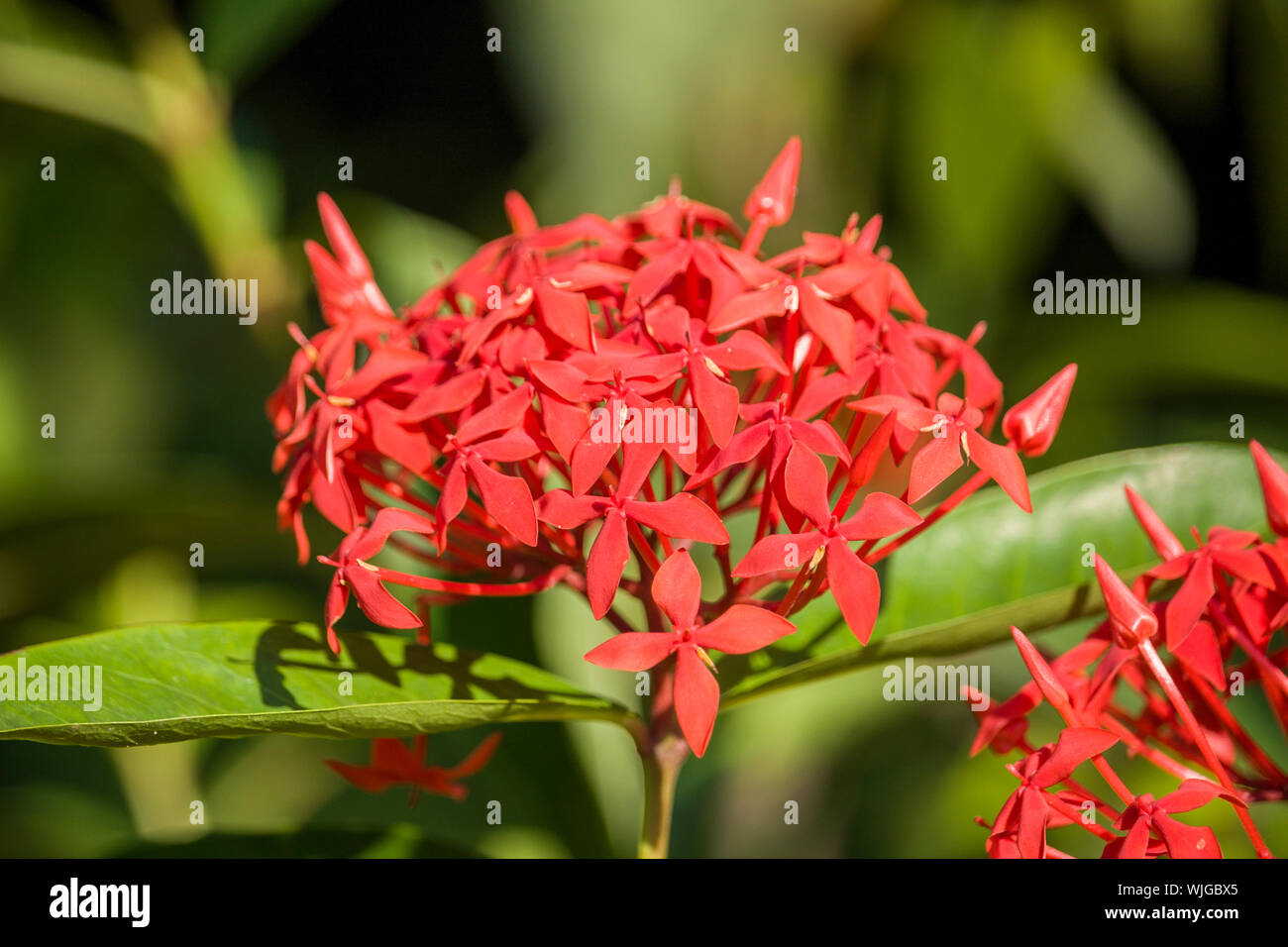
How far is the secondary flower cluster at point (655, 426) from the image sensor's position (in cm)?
82

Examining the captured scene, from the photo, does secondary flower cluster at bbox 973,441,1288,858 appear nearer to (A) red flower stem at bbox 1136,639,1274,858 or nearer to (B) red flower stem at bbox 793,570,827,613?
(A) red flower stem at bbox 1136,639,1274,858

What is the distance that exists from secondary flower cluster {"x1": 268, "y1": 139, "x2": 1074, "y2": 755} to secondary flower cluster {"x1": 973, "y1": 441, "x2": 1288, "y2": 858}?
0.14m

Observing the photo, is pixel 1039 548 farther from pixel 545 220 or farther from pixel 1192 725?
pixel 545 220

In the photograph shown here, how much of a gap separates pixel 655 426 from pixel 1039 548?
0.46 metres

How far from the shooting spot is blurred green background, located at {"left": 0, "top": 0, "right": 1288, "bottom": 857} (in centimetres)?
161

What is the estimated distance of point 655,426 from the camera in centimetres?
84

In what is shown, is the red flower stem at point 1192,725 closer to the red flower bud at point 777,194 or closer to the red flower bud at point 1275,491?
the red flower bud at point 1275,491

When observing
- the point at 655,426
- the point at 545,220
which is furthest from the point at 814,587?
the point at 545,220

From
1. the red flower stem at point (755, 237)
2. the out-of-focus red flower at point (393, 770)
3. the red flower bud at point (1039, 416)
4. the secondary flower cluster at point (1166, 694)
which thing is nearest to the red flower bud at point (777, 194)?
the red flower stem at point (755, 237)

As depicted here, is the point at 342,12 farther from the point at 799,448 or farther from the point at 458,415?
the point at 799,448

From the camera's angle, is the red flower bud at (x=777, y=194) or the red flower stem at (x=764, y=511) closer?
the red flower stem at (x=764, y=511)

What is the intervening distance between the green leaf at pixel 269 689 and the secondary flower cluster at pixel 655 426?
6cm

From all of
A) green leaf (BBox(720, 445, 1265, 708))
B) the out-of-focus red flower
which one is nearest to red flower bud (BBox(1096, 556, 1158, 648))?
green leaf (BBox(720, 445, 1265, 708))
